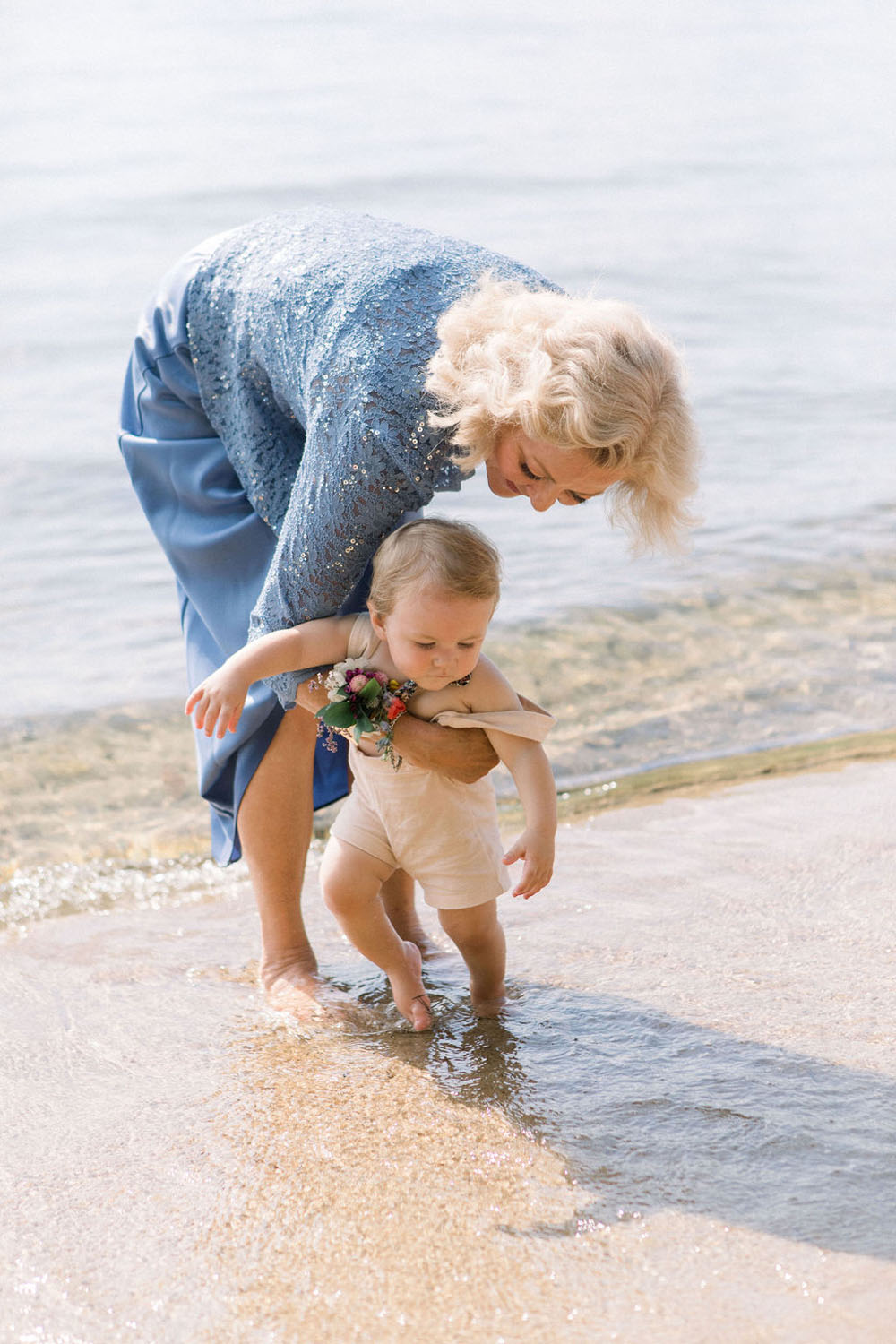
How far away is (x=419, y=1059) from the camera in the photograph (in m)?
2.39

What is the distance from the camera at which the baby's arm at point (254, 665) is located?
2.30 meters

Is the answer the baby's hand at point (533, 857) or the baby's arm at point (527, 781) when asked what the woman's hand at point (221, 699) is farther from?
the baby's hand at point (533, 857)

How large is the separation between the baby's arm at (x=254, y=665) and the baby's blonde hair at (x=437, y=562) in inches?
6.4

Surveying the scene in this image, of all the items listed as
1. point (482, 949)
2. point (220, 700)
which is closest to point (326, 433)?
point (220, 700)

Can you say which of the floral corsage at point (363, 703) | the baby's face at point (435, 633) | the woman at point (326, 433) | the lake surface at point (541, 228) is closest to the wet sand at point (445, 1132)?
the woman at point (326, 433)

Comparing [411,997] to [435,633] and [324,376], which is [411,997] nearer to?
[435,633]

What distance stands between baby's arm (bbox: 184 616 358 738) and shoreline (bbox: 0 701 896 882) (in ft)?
4.57

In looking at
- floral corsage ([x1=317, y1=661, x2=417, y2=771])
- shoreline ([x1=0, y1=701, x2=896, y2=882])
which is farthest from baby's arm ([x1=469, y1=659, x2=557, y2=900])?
shoreline ([x1=0, y1=701, x2=896, y2=882])

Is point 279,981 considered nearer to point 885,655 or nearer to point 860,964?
point 860,964

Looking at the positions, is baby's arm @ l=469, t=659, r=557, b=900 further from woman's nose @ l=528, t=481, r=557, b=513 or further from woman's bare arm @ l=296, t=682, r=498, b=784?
woman's nose @ l=528, t=481, r=557, b=513

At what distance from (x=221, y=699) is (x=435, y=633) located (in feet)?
1.23

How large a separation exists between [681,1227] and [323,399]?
1.34m

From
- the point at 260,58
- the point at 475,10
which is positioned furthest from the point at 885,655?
the point at 475,10

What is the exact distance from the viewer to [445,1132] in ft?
6.98
